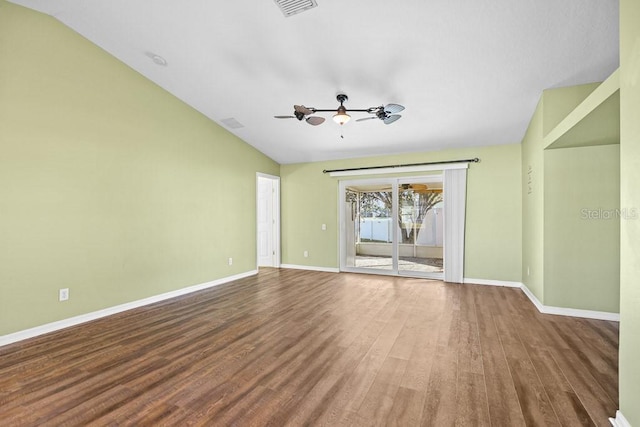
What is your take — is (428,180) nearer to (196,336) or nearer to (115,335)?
(196,336)

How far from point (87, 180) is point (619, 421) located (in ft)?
17.0

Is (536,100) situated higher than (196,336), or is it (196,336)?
(536,100)

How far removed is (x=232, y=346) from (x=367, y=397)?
1426 mm

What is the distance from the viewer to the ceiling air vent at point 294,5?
106 inches

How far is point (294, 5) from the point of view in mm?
2732

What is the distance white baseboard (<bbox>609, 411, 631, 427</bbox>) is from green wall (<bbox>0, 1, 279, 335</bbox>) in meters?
4.89

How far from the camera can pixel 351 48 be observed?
3199 mm

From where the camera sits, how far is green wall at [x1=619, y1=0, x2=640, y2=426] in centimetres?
157

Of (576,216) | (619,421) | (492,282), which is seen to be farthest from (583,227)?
(619,421)

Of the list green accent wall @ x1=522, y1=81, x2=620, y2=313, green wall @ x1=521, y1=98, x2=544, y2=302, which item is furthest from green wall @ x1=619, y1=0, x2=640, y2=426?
green wall @ x1=521, y1=98, x2=544, y2=302

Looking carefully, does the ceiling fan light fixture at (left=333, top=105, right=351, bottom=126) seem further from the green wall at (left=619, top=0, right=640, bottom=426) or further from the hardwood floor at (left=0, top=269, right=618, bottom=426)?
the hardwood floor at (left=0, top=269, right=618, bottom=426)

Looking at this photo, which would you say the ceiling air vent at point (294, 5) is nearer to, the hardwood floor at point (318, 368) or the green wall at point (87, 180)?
the green wall at point (87, 180)

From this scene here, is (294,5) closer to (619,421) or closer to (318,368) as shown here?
(318,368)

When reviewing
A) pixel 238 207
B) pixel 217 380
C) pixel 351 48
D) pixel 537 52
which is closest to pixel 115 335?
pixel 217 380
